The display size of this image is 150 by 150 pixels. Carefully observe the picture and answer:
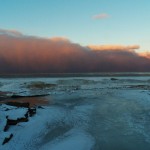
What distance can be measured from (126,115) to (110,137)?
766 centimetres

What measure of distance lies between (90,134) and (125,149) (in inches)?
138

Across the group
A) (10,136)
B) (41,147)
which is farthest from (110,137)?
(10,136)

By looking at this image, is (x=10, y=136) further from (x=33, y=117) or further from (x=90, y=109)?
(x=90, y=109)

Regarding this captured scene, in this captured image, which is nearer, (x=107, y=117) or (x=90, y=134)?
(x=90, y=134)

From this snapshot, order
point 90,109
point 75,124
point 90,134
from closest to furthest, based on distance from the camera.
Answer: point 90,134
point 75,124
point 90,109

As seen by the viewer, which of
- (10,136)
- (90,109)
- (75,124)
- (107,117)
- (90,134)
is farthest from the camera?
Result: (90,109)

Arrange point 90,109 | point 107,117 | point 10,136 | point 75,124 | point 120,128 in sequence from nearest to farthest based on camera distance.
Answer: point 10,136 → point 120,128 → point 75,124 → point 107,117 → point 90,109

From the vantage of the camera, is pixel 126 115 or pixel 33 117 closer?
pixel 33 117

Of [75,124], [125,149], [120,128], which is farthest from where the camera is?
[75,124]

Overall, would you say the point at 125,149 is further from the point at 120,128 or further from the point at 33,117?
the point at 33,117

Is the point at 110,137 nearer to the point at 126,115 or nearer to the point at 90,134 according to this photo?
the point at 90,134

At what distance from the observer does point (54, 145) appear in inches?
611

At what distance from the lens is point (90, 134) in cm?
1792

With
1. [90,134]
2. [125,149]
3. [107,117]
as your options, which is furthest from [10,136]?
[107,117]
